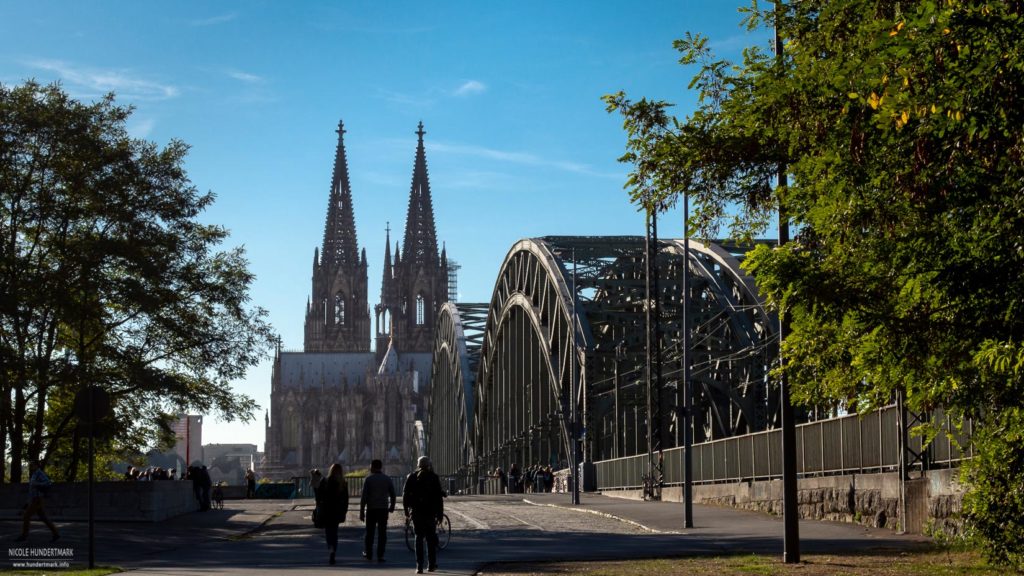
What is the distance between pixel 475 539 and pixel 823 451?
23.9 feet

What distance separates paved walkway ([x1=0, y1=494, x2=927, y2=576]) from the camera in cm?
2059

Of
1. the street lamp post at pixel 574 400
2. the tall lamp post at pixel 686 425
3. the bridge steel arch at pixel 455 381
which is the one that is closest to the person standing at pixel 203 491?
the street lamp post at pixel 574 400

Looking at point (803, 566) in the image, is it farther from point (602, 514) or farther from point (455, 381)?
point (455, 381)

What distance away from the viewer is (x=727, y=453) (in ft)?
115

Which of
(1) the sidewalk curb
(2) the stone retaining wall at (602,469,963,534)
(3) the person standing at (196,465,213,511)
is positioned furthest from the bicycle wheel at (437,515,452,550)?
(3) the person standing at (196,465,213,511)

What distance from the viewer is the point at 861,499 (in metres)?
25.7

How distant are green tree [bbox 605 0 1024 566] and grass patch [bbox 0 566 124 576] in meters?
8.39

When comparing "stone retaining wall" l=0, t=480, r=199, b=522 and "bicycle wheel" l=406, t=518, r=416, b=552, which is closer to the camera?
"bicycle wheel" l=406, t=518, r=416, b=552

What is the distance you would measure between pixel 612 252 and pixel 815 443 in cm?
3173

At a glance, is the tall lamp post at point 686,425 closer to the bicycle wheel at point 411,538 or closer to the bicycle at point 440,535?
the bicycle at point 440,535

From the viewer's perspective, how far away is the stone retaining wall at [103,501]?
33.7 meters

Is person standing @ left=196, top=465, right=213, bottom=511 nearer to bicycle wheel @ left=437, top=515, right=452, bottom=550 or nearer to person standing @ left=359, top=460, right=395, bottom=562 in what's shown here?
bicycle wheel @ left=437, top=515, right=452, bottom=550

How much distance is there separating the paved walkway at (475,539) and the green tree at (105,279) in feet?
12.9

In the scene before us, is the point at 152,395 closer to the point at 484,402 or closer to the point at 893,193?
the point at 893,193
